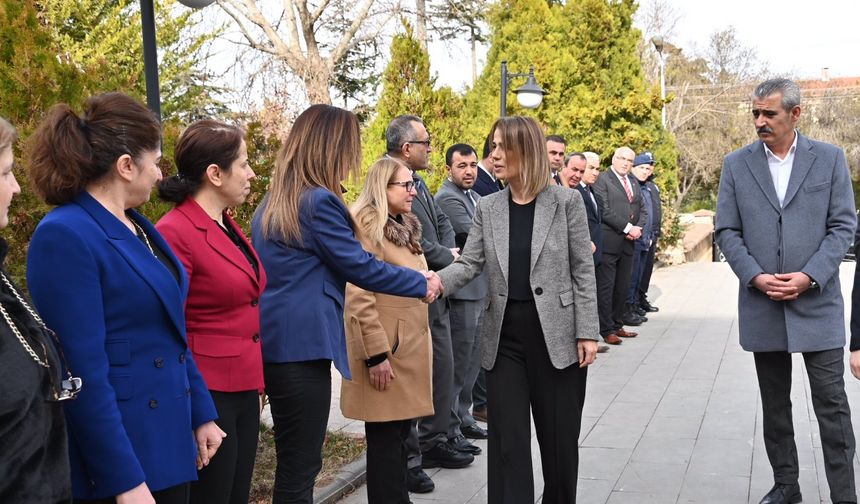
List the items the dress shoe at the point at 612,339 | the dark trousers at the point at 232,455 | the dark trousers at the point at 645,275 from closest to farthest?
→ the dark trousers at the point at 232,455, the dress shoe at the point at 612,339, the dark trousers at the point at 645,275

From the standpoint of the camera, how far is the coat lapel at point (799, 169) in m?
4.55

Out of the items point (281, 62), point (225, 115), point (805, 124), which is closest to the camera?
point (225, 115)

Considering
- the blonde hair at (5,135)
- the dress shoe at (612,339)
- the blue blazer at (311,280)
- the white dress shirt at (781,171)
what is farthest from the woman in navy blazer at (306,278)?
the dress shoe at (612,339)

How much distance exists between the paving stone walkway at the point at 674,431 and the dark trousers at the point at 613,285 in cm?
34

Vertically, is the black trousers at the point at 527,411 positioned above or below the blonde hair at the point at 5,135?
below

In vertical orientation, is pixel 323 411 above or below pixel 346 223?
below

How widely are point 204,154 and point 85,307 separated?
1.06 metres

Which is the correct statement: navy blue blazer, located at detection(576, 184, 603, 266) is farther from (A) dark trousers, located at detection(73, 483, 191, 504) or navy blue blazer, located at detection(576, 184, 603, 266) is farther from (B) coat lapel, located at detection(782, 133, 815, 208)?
(A) dark trousers, located at detection(73, 483, 191, 504)

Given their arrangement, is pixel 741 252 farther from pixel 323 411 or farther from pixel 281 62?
pixel 281 62

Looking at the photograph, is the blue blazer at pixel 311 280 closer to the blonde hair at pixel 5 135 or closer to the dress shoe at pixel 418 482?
the blonde hair at pixel 5 135

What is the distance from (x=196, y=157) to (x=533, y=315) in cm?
169

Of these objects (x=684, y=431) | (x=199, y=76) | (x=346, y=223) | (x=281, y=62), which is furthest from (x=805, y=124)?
(x=346, y=223)

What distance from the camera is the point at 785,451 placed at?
4.74 metres

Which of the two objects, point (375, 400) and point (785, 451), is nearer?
point (375, 400)
